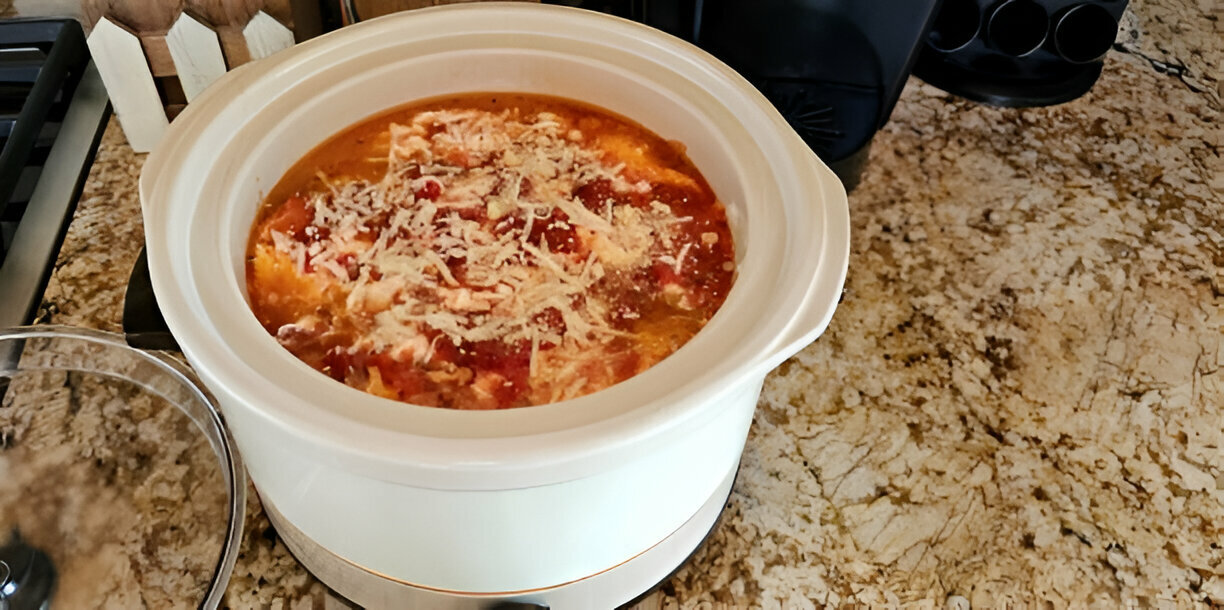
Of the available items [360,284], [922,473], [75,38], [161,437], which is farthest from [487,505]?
[75,38]

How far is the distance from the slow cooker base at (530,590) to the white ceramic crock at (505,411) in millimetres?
11

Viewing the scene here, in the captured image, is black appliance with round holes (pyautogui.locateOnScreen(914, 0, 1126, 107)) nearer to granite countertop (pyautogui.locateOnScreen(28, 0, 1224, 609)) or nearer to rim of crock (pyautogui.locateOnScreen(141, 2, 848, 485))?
granite countertop (pyautogui.locateOnScreen(28, 0, 1224, 609))

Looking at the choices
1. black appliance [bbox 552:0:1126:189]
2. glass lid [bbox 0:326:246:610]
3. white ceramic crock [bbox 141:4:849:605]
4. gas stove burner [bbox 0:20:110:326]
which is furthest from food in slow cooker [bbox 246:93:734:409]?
gas stove burner [bbox 0:20:110:326]

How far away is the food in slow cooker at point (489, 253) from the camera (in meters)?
0.67

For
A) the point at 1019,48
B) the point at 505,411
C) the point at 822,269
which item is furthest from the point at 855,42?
the point at 505,411

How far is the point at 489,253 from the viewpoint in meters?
0.76

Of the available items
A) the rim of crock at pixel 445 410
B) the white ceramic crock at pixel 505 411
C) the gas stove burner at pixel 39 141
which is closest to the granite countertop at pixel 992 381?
the gas stove burner at pixel 39 141

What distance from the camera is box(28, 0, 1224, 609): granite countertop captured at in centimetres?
80

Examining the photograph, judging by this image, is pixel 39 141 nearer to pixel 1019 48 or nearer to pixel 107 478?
pixel 107 478

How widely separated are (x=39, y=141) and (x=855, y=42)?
942 mm

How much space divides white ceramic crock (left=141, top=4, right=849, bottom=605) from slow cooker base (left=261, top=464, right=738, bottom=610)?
1 cm

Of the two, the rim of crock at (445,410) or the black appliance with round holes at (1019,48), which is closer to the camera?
the rim of crock at (445,410)

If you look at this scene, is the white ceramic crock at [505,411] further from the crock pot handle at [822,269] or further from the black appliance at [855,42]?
the black appliance at [855,42]

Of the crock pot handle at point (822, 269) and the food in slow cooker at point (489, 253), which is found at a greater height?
the crock pot handle at point (822, 269)
